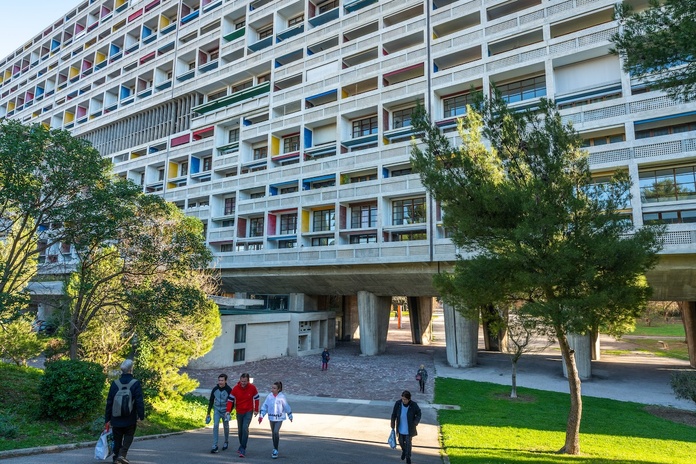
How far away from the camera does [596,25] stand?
77.7ft

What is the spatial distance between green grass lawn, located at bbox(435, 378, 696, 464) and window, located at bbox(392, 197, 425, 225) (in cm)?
1117

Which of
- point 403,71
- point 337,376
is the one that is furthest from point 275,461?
point 403,71

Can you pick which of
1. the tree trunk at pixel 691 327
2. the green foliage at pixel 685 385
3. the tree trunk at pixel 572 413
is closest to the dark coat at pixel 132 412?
the tree trunk at pixel 572 413

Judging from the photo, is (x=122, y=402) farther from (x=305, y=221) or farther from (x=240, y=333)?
(x=305, y=221)

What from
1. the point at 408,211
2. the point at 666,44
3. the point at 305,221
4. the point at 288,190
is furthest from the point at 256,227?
the point at 666,44

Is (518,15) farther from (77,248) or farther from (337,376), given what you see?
(77,248)

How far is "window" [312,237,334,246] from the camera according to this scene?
100ft

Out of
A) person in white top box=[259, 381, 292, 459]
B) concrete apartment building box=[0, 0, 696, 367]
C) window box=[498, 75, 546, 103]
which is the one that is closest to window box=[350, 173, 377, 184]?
concrete apartment building box=[0, 0, 696, 367]

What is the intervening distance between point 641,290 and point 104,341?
15520mm

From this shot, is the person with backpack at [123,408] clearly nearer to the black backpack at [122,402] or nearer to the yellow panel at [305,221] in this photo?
the black backpack at [122,402]

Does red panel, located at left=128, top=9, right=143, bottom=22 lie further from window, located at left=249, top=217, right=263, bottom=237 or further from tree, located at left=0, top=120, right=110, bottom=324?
tree, located at left=0, top=120, right=110, bottom=324

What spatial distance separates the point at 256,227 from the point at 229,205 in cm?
349

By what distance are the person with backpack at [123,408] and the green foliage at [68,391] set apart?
3.40m

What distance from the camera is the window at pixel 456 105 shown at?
89.8ft
